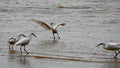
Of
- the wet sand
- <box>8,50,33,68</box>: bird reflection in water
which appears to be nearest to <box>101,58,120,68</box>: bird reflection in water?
the wet sand

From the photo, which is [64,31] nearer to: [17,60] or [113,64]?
[17,60]

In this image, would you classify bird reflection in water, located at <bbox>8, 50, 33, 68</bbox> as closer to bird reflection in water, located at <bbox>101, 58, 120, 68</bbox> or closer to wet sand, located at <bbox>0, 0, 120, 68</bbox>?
wet sand, located at <bbox>0, 0, 120, 68</bbox>

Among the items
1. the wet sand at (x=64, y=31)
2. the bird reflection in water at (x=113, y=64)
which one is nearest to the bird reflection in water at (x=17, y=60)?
the wet sand at (x=64, y=31)

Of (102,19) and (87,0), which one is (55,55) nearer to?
(102,19)

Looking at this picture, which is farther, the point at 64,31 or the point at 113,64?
the point at 64,31

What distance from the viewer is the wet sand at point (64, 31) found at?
13.8 m

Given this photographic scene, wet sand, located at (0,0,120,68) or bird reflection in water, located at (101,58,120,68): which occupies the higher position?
wet sand, located at (0,0,120,68)

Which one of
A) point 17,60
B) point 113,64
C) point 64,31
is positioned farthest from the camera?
point 64,31

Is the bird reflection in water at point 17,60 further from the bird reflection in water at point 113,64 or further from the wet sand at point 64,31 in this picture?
the bird reflection in water at point 113,64

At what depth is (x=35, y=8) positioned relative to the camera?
84.2ft

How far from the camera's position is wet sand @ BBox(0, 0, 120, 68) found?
45.1ft

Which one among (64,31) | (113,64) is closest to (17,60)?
(113,64)

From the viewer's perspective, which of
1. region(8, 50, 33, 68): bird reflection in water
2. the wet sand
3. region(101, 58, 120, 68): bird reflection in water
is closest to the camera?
region(101, 58, 120, 68): bird reflection in water

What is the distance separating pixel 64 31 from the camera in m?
19.2
